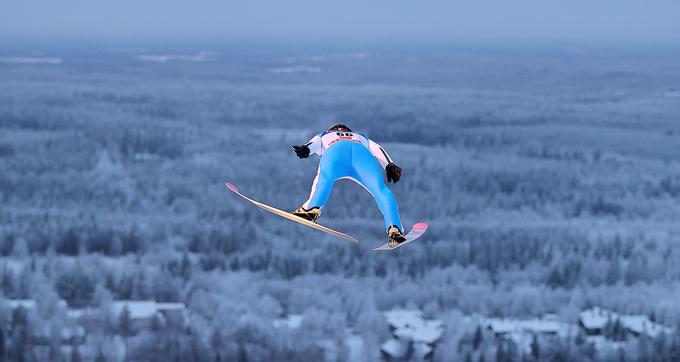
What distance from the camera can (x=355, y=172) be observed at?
65.7ft

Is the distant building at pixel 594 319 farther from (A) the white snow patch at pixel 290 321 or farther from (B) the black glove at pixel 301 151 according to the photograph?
(B) the black glove at pixel 301 151

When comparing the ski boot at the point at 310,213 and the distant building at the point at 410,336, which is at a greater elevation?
the ski boot at the point at 310,213

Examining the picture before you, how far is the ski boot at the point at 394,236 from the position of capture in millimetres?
19531

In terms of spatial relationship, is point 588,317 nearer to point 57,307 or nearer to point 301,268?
point 301,268

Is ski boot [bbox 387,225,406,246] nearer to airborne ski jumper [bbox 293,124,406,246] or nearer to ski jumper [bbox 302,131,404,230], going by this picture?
airborne ski jumper [bbox 293,124,406,246]

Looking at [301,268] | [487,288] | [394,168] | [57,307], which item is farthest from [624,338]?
[394,168]

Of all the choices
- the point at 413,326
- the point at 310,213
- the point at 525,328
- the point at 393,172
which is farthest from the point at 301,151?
the point at 525,328

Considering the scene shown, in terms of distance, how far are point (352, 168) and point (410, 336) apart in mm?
142486

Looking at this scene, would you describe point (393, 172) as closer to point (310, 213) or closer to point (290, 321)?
point (310, 213)

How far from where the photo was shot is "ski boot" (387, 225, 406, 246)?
1953 centimetres

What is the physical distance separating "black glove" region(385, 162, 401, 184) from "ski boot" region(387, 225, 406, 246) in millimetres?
973

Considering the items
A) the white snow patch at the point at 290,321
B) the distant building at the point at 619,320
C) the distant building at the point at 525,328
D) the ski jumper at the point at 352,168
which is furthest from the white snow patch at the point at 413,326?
the ski jumper at the point at 352,168

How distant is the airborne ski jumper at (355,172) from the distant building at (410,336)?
118 metres

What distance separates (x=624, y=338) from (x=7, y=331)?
91.8 m
